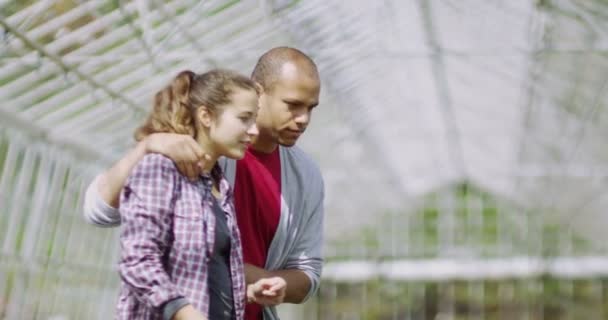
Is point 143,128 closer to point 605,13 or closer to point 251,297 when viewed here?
point 251,297

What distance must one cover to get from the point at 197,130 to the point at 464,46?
39.1ft

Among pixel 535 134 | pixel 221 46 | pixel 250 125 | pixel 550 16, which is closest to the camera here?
pixel 250 125

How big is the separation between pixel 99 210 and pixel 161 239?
241 mm

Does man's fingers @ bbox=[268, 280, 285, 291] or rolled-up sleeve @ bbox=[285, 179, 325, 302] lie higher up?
rolled-up sleeve @ bbox=[285, 179, 325, 302]

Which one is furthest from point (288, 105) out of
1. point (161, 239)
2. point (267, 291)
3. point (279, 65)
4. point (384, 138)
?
point (384, 138)

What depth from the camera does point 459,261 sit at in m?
21.8

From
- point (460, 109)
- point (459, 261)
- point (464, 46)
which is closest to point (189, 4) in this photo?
point (464, 46)

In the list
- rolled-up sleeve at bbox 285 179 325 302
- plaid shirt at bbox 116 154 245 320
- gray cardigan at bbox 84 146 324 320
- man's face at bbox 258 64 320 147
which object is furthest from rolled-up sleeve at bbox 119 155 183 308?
rolled-up sleeve at bbox 285 179 325 302

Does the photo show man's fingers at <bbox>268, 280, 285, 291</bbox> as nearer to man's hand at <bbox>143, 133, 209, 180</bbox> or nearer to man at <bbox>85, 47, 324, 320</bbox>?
man at <bbox>85, 47, 324, 320</bbox>

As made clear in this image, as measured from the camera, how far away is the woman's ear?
8.47 feet

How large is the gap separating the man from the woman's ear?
28 cm

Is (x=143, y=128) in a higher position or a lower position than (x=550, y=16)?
lower

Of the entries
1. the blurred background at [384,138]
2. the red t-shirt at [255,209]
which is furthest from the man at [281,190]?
the blurred background at [384,138]

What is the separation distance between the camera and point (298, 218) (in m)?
3.07
